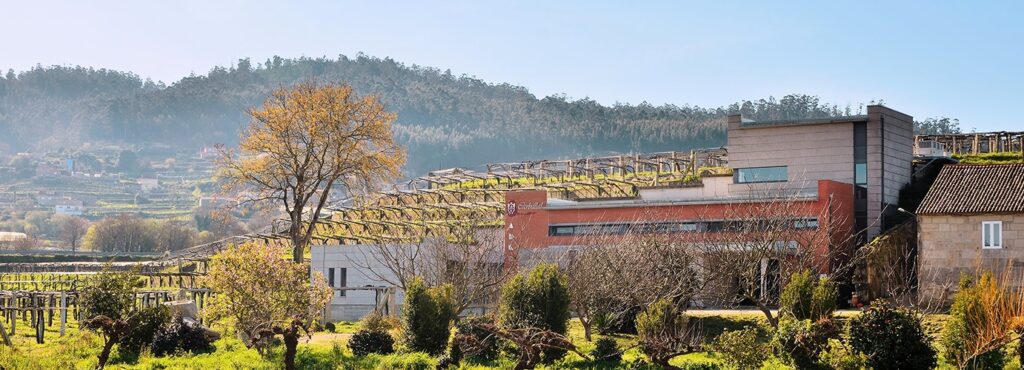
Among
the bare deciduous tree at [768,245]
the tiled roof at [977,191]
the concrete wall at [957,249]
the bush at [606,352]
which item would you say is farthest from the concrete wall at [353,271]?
the tiled roof at [977,191]

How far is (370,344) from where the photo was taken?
35.0 m

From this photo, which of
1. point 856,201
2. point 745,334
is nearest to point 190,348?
point 745,334

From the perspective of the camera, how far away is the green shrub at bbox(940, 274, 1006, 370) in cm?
2862

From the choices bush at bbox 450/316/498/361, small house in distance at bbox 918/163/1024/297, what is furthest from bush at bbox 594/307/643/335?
small house in distance at bbox 918/163/1024/297

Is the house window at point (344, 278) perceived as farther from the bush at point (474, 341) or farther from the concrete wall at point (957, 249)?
the concrete wall at point (957, 249)

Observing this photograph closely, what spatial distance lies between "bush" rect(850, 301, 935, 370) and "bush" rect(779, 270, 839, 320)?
697 cm

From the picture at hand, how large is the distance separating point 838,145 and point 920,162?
7.07 meters

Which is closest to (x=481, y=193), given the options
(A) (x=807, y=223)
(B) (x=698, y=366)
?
(A) (x=807, y=223)

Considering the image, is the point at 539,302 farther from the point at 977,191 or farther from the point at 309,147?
the point at 309,147

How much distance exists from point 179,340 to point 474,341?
29.1 feet

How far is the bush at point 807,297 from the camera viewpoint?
35.8 meters

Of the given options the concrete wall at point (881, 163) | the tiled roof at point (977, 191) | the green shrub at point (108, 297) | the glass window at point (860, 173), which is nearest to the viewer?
the green shrub at point (108, 297)

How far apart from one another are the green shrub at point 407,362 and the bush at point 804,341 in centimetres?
899

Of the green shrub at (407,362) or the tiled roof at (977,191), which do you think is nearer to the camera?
the green shrub at (407,362)
